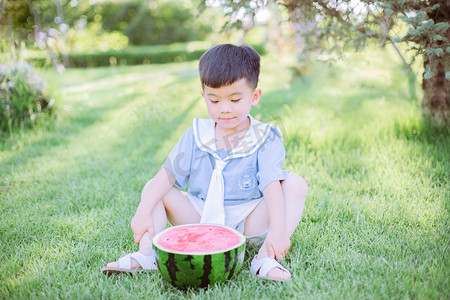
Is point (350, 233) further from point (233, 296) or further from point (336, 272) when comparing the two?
point (233, 296)

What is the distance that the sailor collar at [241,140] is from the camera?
6.97 feet

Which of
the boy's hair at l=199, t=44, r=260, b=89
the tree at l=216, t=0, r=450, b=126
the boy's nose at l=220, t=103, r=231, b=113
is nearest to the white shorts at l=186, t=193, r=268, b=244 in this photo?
the boy's nose at l=220, t=103, r=231, b=113

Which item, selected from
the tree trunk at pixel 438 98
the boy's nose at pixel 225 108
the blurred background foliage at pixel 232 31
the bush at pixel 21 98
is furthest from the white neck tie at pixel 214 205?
the bush at pixel 21 98

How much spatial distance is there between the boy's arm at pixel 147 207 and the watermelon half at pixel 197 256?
0.16 m

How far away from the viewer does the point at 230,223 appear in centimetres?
213

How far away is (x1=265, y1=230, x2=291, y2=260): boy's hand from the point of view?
1.89 meters

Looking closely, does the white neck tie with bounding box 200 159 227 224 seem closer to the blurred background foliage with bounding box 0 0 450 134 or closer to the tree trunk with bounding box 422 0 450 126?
the blurred background foliage with bounding box 0 0 450 134

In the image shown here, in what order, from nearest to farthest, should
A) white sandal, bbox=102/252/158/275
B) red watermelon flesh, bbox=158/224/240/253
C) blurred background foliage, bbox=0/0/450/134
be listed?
red watermelon flesh, bbox=158/224/240/253 < white sandal, bbox=102/252/158/275 < blurred background foliage, bbox=0/0/450/134

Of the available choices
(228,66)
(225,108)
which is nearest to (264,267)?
(225,108)

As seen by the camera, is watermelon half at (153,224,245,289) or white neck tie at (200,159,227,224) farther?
white neck tie at (200,159,227,224)

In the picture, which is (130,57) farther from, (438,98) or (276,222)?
(276,222)

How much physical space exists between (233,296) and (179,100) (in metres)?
4.47

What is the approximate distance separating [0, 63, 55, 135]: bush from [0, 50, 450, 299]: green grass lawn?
0.23 metres

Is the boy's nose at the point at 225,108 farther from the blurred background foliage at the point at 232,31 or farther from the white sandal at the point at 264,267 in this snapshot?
the blurred background foliage at the point at 232,31
